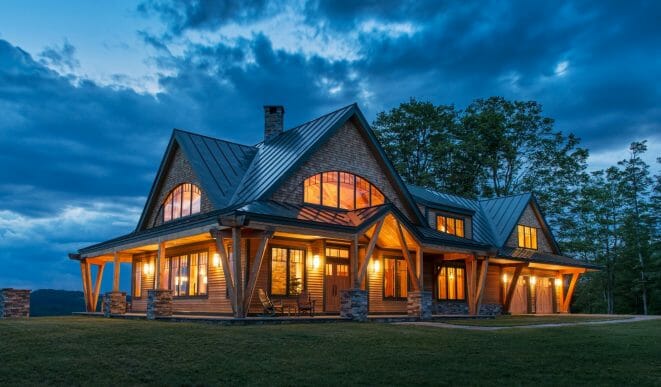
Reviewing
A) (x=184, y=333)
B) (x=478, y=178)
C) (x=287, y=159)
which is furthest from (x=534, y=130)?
(x=184, y=333)

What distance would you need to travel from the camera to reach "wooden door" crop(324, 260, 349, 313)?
21.2 metres

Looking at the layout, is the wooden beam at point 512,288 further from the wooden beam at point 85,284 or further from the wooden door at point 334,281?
the wooden beam at point 85,284

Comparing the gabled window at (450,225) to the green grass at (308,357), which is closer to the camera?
the green grass at (308,357)

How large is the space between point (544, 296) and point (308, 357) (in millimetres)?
25824

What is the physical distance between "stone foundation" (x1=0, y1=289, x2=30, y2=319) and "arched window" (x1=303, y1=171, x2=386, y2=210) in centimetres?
1117

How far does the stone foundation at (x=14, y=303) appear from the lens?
73.8ft

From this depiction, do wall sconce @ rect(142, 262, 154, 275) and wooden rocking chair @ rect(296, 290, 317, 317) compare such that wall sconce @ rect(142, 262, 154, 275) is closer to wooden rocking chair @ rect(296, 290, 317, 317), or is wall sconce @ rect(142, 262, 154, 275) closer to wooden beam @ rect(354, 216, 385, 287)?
wooden rocking chair @ rect(296, 290, 317, 317)

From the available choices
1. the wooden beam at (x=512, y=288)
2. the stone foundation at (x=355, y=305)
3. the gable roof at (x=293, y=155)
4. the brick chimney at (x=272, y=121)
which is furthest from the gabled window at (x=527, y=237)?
the stone foundation at (x=355, y=305)

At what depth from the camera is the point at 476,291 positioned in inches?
987

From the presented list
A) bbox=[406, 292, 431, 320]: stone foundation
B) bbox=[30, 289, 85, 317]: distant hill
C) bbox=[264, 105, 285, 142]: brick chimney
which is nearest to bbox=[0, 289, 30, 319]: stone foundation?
bbox=[264, 105, 285, 142]: brick chimney

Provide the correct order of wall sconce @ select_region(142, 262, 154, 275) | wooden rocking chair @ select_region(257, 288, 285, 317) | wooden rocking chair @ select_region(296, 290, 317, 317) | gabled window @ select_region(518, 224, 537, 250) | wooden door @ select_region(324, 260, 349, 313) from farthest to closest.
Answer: gabled window @ select_region(518, 224, 537, 250) < wall sconce @ select_region(142, 262, 154, 275) < wooden door @ select_region(324, 260, 349, 313) < wooden rocking chair @ select_region(296, 290, 317, 317) < wooden rocking chair @ select_region(257, 288, 285, 317)

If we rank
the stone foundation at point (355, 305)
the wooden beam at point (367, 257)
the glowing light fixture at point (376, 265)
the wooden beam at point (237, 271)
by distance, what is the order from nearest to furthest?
the wooden beam at point (237, 271) < the stone foundation at point (355, 305) < the wooden beam at point (367, 257) < the glowing light fixture at point (376, 265)

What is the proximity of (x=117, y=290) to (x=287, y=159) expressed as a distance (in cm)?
835

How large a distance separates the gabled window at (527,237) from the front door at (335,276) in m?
13.8
